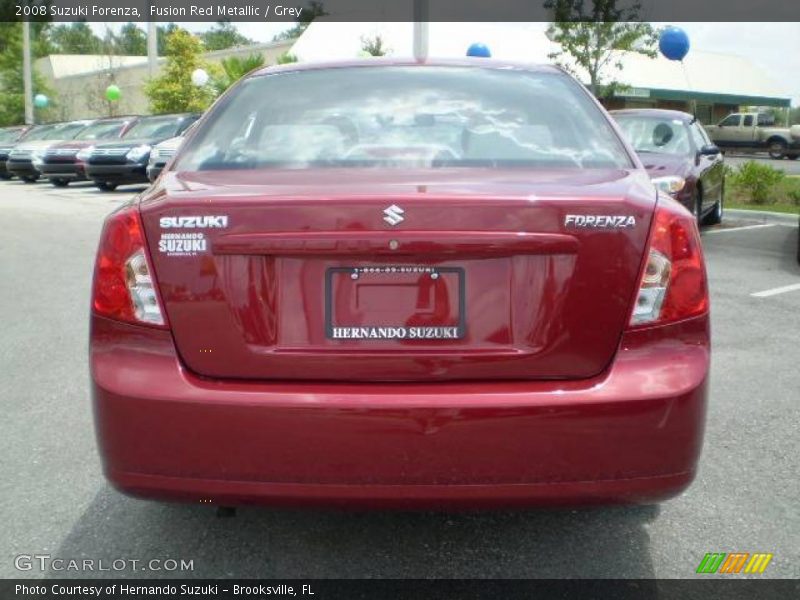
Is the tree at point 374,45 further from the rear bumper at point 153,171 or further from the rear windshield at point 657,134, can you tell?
the rear windshield at point 657,134

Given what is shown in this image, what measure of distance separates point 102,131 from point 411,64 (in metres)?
21.0

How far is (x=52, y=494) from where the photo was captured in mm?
3619

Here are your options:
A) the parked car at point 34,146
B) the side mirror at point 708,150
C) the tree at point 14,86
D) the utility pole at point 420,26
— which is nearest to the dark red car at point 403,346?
the side mirror at point 708,150

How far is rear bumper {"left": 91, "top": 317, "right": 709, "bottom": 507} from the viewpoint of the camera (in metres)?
2.49

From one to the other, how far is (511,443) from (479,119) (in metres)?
1.34

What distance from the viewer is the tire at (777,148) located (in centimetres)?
3766

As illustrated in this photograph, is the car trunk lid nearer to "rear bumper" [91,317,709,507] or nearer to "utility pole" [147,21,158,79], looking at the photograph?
"rear bumper" [91,317,709,507]

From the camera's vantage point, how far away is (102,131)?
76.0 feet

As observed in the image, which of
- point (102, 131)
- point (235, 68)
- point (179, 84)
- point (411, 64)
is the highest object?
point (411, 64)

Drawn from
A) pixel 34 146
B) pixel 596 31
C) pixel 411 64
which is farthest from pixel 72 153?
pixel 411 64

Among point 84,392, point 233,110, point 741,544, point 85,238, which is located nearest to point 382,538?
point 741,544

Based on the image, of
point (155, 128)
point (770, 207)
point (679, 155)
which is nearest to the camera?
point (679, 155)

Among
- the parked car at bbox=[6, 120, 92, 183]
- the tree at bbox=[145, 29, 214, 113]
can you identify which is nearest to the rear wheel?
the tree at bbox=[145, 29, 214, 113]

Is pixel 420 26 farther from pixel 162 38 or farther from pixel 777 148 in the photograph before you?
pixel 162 38
